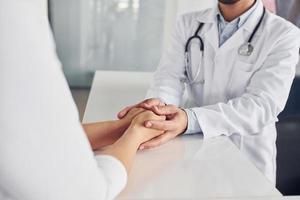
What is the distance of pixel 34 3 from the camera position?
44 cm

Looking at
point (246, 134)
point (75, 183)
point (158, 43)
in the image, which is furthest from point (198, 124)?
point (158, 43)

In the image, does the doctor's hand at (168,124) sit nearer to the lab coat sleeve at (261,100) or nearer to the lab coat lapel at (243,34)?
the lab coat sleeve at (261,100)

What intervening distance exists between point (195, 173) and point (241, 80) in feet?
1.92

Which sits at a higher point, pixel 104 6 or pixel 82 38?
pixel 104 6

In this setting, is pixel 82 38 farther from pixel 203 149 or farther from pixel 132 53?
pixel 203 149

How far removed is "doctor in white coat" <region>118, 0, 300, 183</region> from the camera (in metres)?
1.14

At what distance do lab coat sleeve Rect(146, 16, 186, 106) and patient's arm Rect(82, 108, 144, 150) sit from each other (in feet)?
1.36

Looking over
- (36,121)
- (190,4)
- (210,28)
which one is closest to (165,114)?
(210,28)

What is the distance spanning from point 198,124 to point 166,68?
0.48 meters

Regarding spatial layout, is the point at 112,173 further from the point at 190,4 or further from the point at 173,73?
the point at 190,4

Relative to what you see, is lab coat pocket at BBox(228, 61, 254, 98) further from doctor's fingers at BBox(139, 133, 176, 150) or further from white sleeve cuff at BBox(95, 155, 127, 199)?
white sleeve cuff at BBox(95, 155, 127, 199)

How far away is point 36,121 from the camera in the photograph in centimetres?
45

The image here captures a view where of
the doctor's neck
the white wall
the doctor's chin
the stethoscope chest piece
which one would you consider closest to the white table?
the doctor's chin

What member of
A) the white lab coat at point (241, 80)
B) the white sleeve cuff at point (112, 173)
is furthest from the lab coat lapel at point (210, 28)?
the white sleeve cuff at point (112, 173)
